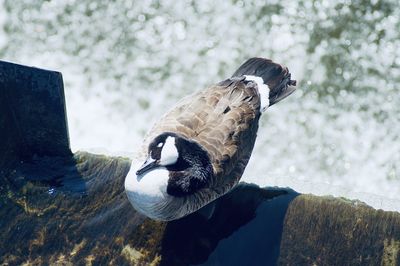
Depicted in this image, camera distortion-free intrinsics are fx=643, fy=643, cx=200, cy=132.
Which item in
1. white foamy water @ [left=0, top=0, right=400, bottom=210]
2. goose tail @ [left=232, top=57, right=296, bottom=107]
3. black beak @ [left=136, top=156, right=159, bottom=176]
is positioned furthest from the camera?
white foamy water @ [left=0, top=0, right=400, bottom=210]

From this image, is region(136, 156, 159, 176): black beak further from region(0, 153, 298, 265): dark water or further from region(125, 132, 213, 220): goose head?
region(0, 153, 298, 265): dark water

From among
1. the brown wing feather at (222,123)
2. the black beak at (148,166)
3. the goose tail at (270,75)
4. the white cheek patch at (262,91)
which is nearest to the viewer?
the black beak at (148,166)

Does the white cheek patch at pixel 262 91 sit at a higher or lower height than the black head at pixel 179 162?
higher

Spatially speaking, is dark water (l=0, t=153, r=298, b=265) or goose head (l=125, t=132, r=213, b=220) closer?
goose head (l=125, t=132, r=213, b=220)

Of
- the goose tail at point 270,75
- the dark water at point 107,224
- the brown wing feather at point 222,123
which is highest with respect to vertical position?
the goose tail at point 270,75

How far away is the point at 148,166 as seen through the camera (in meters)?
4.09

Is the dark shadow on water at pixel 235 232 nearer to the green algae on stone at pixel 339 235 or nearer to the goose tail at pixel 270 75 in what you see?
the green algae on stone at pixel 339 235

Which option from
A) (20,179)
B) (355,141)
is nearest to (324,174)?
(355,141)

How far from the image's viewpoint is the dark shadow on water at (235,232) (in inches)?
169

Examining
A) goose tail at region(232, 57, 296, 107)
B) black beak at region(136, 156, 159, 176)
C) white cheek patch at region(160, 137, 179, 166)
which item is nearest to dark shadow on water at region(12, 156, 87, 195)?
black beak at region(136, 156, 159, 176)

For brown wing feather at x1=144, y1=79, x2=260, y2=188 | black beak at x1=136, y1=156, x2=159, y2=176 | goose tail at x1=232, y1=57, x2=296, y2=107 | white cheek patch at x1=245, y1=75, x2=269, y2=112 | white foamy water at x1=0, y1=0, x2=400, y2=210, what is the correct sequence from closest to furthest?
black beak at x1=136, y1=156, x2=159, y2=176 → brown wing feather at x1=144, y1=79, x2=260, y2=188 → white cheek patch at x1=245, y1=75, x2=269, y2=112 → goose tail at x1=232, y1=57, x2=296, y2=107 → white foamy water at x1=0, y1=0, x2=400, y2=210

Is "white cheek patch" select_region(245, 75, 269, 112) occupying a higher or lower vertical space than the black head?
higher

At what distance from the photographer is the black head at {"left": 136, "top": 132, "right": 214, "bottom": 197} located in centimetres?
411

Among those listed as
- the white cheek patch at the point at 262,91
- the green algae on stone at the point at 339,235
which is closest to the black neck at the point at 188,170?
the green algae on stone at the point at 339,235
